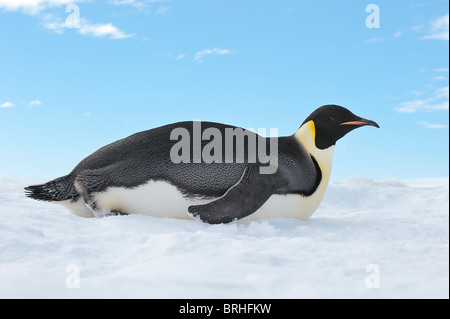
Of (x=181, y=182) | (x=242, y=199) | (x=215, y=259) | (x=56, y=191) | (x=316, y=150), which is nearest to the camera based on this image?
(x=215, y=259)

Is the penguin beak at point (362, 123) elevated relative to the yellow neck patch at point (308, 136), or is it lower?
elevated

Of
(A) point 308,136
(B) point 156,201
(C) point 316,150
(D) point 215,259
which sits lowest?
(D) point 215,259

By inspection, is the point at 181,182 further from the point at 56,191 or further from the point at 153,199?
the point at 56,191

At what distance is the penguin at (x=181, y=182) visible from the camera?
4.12 metres

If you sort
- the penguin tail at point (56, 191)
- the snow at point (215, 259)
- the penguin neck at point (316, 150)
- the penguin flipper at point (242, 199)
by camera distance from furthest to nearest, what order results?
the penguin neck at point (316, 150)
the penguin tail at point (56, 191)
the penguin flipper at point (242, 199)
the snow at point (215, 259)

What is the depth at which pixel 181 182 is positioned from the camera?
417cm

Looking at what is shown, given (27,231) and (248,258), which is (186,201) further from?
(248,258)

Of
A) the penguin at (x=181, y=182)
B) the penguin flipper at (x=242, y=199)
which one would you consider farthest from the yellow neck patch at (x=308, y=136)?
the penguin flipper at (x=242, y=199)

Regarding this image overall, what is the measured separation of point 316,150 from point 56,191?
2.50m

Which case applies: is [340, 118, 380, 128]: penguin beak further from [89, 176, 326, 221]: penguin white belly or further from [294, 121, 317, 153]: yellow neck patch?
[89, 176, 326, 221]: penguin white belly

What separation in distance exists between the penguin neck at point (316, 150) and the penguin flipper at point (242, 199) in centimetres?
67

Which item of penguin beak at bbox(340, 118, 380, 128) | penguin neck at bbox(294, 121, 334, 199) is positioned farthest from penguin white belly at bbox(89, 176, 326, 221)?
penguin beak at bbox(340, 118, 380, 128)

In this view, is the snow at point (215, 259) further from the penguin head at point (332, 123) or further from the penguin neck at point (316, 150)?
the penguin head at point (332, 123)

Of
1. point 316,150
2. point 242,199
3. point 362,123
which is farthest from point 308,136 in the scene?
point 242,199
